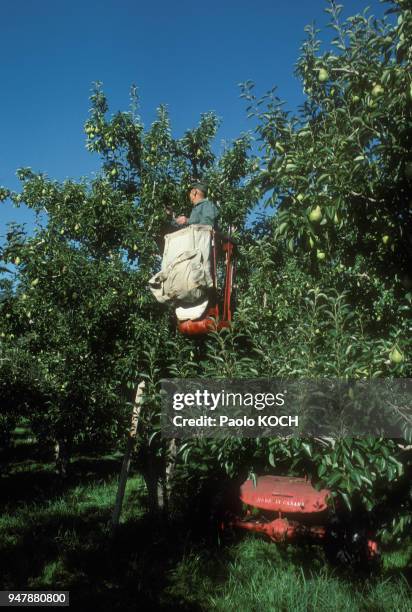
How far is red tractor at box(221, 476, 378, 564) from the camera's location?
6.01 m

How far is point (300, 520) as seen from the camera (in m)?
6.71

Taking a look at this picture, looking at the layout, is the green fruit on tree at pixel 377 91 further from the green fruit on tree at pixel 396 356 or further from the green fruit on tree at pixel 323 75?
the green fruit on tree at pixel 396 356

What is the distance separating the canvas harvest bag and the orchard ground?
3034mm

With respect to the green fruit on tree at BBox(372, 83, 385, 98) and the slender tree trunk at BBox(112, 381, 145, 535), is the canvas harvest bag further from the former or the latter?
the green fruit on tree at BBox(372, 83, 385, 98)

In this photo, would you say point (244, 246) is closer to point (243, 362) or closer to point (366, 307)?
point (366, 307)

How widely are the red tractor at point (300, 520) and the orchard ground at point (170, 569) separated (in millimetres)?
215


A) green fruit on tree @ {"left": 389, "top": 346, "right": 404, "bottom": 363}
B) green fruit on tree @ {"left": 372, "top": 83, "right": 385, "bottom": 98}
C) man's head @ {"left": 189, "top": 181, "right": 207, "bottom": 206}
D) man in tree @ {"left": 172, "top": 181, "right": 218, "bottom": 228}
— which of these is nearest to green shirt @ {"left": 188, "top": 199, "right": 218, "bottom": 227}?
man in tree @ {"left": 172, "top": 181, "right": 218, "bottom": 228}

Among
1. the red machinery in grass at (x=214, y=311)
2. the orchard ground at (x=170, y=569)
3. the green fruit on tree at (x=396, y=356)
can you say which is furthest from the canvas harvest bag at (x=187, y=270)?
the orchard ground at (x=170, y=569)

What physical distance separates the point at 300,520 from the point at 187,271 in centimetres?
366

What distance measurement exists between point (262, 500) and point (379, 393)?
3.44 meters

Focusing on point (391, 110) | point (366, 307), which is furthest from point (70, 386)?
point (391, 110)

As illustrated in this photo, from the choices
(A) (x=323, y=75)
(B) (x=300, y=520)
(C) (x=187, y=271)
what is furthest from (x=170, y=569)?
(A) (x=323, y=75)

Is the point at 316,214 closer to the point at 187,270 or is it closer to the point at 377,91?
the point at 377,91

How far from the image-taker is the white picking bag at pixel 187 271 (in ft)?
18.0
